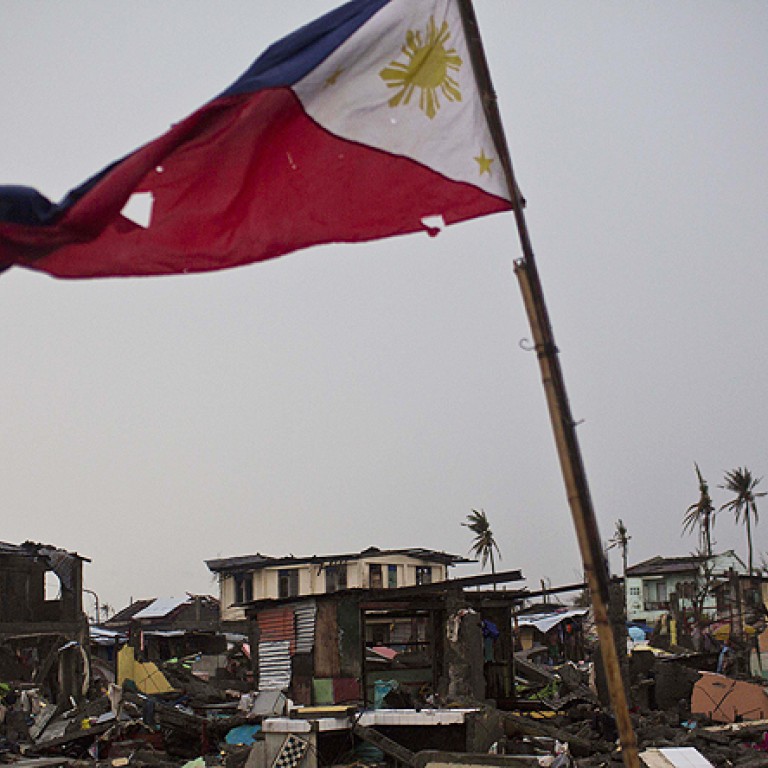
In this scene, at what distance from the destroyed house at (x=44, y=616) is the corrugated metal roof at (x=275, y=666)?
1057 centimetres

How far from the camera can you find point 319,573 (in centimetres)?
5150

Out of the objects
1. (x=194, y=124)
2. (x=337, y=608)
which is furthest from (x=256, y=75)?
(x=337, y=608)

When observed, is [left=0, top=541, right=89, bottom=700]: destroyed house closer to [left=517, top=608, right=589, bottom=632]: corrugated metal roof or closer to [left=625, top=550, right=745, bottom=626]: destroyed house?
[left=517, top=608, right=589, bottom=632]: corrugated metal roof

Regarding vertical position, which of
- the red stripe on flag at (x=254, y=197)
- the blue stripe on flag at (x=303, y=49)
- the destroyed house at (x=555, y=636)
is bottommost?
the destroyed house at (x=555, y=636)

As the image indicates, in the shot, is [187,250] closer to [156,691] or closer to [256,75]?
[256,75]

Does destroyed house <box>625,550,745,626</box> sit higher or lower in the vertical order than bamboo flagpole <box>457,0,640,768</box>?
lower

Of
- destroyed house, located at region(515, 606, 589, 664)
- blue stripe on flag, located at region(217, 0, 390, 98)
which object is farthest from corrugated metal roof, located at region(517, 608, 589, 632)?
blue stripe on flag, located at region(217, 0, 390, 98)

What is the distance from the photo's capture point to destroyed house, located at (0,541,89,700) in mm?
31406

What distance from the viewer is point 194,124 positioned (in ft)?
16.7

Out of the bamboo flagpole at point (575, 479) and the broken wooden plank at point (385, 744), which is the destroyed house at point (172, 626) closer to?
the broken wooden plank at point (385, 744)

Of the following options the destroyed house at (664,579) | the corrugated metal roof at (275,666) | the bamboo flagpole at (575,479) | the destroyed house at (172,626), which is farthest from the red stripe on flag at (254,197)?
the destroyed house at (664,579)

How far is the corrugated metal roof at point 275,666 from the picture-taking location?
74.6 feet

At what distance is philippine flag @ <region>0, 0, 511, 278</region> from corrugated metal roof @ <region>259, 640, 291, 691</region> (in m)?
18.7

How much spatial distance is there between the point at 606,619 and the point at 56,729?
22320 millimetres
